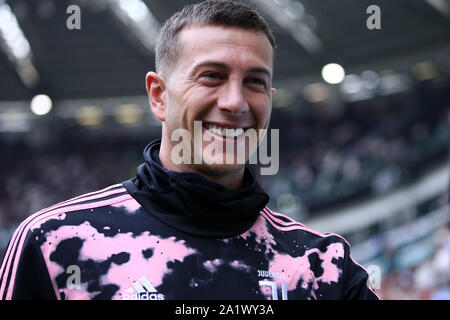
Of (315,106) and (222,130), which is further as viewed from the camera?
(315,106)

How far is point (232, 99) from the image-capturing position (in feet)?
4.75

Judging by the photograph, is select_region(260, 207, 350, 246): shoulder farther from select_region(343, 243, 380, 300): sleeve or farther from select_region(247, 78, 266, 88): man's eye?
select_region(247, 78, 266, 88): man's eye

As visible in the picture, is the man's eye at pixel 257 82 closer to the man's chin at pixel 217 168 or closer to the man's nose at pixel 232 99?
the man's nose at pixel 232 99

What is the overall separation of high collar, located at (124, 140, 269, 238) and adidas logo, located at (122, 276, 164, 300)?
180 millimetres

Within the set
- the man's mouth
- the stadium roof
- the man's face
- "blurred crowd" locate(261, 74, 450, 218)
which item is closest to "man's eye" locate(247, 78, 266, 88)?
the man's face

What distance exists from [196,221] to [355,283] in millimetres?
514

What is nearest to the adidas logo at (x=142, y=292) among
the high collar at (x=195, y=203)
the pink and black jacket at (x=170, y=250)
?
the pink and black jacket at (x=170, y=250)

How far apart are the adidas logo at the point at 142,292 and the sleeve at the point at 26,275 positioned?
0.60 ft

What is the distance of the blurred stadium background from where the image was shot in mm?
12031

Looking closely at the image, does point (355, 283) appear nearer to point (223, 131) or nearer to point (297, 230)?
point (297, 230)

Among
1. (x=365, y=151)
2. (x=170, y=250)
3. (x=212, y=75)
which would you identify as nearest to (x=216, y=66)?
(x=212, y=75)

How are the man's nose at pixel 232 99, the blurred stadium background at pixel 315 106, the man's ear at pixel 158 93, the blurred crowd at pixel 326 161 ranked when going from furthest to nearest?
the blurred crowd at pixel 326 161 → the blurred stadium background at pixel 315 106 → the man's ear at pixel 158 93 → the man's nose at pixel 232 99

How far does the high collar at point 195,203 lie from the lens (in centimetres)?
147
